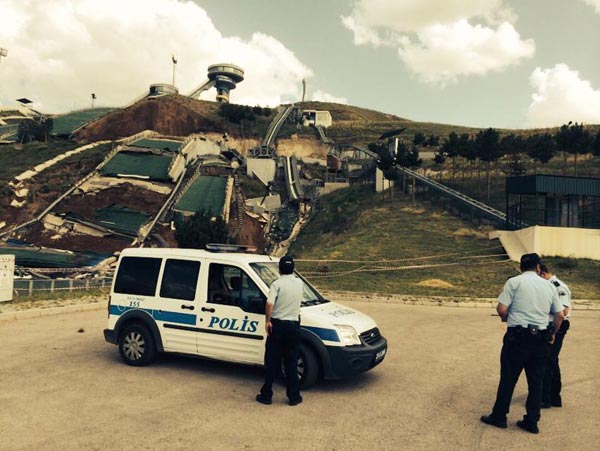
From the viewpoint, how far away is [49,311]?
14039 mm

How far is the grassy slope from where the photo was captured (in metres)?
21.5

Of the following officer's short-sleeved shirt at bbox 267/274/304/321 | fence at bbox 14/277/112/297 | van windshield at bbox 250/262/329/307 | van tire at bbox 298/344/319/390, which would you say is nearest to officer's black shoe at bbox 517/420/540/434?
van tire at bbox 298/344/319/390

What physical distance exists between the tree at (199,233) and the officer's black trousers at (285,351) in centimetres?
2811

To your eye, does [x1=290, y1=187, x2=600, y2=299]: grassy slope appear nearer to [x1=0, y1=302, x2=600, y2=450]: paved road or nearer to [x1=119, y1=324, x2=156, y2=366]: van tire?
[x1=0, y1=302, x2=600, y2=450]: paved road

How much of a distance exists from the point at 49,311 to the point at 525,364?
1340 centimetres

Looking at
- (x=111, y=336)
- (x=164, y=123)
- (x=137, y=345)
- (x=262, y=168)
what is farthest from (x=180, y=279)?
(x=164, y=123)

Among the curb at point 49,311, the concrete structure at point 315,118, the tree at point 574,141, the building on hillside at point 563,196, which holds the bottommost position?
the curb at point 49,311

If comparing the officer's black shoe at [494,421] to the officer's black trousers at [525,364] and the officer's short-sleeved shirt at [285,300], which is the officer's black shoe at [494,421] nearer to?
the officer's black trousers at [525,364]

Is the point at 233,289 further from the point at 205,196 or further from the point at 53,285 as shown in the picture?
the point at 205,196

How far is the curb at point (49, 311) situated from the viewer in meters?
12.8

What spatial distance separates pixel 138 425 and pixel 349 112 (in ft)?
434

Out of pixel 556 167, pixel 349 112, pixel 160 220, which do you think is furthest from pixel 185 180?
pixel 349 112

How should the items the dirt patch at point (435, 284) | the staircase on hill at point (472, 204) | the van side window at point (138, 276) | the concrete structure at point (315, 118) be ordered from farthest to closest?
the concrete structure at point (315, 118) < the staircase on hill at point (472, 204) < the dirt patch at point (435, 284) < the van side window at point (138, 276)

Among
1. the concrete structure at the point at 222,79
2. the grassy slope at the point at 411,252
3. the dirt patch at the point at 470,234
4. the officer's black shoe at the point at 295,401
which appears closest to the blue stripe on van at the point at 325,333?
the officer's black shoe at the point at 295,401
